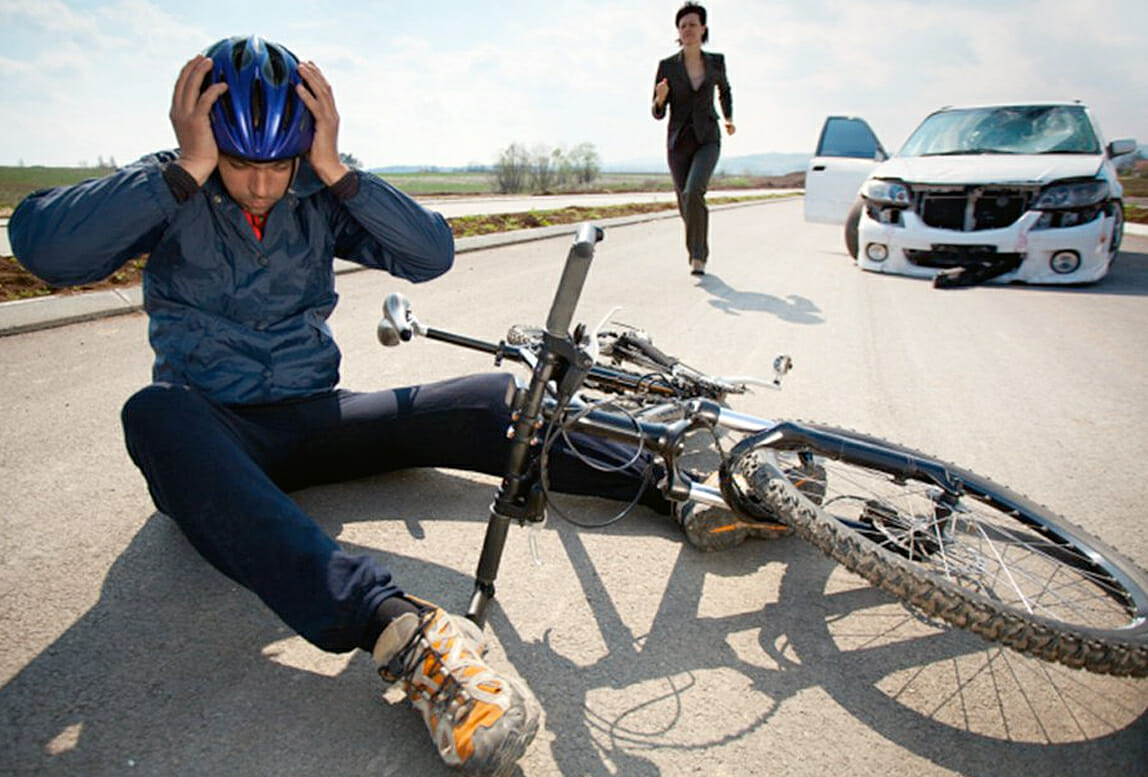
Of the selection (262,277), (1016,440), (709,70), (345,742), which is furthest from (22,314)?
(709,70)

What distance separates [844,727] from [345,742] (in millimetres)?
1120

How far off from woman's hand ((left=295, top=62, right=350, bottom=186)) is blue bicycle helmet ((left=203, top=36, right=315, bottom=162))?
29 mm

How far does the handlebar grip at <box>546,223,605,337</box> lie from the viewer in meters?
1.52

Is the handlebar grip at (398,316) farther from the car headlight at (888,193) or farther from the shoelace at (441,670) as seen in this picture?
the car headlight at (888,193)

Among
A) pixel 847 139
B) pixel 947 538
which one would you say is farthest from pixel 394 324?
pixel 847 139

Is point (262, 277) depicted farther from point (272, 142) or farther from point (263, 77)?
point (263, 77)

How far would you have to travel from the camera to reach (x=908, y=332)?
5500mm

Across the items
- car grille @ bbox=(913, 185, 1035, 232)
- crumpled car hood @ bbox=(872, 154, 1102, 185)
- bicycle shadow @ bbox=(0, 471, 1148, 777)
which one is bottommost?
bicycle shadow @ bbox=(0, 471, 1148, 777)

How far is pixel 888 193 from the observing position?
314 inches

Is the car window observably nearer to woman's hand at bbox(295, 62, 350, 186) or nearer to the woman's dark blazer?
the woman's dark blazer

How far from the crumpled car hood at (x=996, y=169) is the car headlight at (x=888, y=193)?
0.10m

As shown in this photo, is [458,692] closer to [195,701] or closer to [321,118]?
[195,701]

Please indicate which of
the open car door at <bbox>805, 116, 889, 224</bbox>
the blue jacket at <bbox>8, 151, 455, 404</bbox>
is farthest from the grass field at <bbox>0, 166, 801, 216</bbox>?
the open car door at <bbox>805, 116, 889, 224</bbox>

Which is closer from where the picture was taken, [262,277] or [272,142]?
[272,142]
